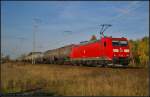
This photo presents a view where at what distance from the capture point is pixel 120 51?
100 feet

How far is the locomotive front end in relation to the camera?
29.8 m

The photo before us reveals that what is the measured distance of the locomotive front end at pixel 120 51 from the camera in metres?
29.8

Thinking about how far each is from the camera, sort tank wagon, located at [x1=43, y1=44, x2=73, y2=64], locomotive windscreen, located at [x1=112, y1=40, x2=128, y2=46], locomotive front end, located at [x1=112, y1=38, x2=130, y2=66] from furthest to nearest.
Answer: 1. tank wagon, located at [x1=43, y1=44, x2=73, y2=64]
2. locomotive windscreen, located at [x1=112, y1=40, x2=128, y2=46]
3. locomotive front end, located at [x1=112, y1=38, x2=130, y2=66]

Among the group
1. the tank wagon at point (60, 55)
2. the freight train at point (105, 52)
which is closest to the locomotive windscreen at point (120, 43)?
the freight train at point (105, 52)

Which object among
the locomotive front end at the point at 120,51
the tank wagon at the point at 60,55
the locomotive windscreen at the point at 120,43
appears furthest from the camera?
the tank wagon at the point at 60,55

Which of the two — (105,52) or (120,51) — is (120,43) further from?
(105,52)

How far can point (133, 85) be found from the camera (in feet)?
48.0

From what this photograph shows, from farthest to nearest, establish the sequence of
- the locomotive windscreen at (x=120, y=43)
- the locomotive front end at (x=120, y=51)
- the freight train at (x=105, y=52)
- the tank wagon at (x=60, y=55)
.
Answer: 1. the tank wagon at (x=60, y=55)
2. the locomotive windscreen at (x=120, y=43)
3. the freight train at (x=105, y=52)
4. the locomotive front end at (x=120, y=51)

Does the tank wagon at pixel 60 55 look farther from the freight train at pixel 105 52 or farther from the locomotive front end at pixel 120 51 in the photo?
the locomotive front end at pixel 120 51

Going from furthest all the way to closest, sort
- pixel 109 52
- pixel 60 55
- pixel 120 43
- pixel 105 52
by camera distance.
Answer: pixel 60 55, pixel 120 43, pixel 105 52, pixel 109 52

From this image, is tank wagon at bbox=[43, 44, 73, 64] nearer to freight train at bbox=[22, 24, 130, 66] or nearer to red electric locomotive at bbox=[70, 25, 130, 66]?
freight train at bbox=[22, 24, 130, 66]

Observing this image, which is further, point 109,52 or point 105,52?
point 105,52

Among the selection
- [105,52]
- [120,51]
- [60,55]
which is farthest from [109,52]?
[60,55]

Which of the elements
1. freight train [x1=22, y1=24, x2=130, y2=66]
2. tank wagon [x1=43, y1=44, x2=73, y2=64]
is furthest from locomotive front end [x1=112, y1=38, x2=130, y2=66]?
tank wagon [x1=43, y1=44, x2=73, y2=64]
